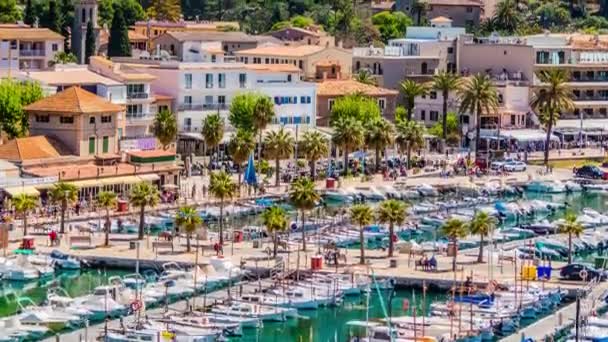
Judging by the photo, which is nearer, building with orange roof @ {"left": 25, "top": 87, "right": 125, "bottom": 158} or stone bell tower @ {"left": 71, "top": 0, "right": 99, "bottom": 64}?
building with orange roof @ {"left": 25, "top": 87, "right": 125, "bottom": 158}

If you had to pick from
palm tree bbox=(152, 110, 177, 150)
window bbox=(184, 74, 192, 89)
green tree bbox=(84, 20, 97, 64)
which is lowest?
palm tree bbox=(152, 110, 177, 150)

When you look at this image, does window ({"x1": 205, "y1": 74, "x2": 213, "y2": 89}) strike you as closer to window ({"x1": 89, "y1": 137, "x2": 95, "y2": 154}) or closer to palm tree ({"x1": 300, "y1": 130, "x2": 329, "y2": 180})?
palm tree ({"x1": 300, "y1": 130, "x2": 329, "y2": 180})

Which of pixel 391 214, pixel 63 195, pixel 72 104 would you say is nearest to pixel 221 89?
pixel 72 104

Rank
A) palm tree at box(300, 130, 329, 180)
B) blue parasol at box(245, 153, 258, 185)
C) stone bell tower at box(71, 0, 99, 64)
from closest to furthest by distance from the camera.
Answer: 1. blue parasol at box(245, 153, 258, 185)
2. palm tree at box(300, 130, 329, 180)
3. stone bell tower at box(71, 0, 99, 64)

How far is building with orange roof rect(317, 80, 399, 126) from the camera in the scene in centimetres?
14138

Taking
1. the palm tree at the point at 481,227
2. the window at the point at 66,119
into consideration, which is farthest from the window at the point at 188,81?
the palm tree at the point at 481,227

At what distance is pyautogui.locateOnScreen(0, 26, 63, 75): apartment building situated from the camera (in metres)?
135

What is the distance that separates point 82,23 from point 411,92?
116 ft

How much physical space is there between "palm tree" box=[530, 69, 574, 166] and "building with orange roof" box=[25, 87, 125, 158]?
1536 inches

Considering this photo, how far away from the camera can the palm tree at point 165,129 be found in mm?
116625

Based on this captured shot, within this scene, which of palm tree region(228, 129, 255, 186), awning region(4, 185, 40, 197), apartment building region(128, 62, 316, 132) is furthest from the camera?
apartment building region(128, 62, 316, 132)

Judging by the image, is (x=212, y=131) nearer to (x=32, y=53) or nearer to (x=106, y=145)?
(x=106, y=145)

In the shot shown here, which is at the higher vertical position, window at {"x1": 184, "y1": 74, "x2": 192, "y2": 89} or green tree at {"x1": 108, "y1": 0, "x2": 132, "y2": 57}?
green tree at {"x1": 108, "y1": 0, "x2": 132, "y2": 57}

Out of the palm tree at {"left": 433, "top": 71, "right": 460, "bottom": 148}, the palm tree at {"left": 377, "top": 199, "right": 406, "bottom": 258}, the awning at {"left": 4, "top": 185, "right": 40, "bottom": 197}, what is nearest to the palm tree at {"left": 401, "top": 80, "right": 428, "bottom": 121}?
the palm tree at {"left": 433, "top": 71, "right": 460, "bottom": 148}
